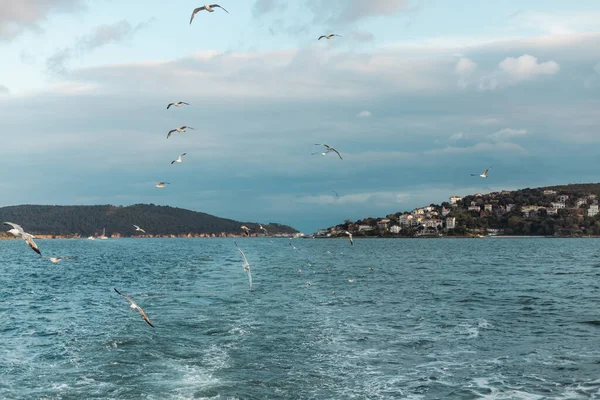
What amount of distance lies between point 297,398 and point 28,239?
30.6ft

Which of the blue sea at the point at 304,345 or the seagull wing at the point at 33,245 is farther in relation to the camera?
the blue sea at the point at 304,345

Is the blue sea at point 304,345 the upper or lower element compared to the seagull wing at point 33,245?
lower

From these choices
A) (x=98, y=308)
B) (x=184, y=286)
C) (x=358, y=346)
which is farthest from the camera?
(x=184, y=286)

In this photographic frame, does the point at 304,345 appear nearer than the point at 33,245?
No

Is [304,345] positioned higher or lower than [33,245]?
lower

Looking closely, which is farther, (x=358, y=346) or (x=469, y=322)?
(x=469, y=322)

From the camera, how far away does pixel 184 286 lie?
47.5 m

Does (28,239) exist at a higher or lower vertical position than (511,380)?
higher

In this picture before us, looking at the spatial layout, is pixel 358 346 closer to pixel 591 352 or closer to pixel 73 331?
pixel 591 352

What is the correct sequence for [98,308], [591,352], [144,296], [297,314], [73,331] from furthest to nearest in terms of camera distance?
[144,296], [98,308], [297,314], [73,331], [591,352]

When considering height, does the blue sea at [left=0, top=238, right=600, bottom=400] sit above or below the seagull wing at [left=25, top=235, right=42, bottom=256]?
below

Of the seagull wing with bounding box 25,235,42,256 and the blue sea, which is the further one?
the blue sea

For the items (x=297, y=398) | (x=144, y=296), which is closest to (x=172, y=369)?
(x=297, y=398)

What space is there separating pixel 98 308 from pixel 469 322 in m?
21.1
